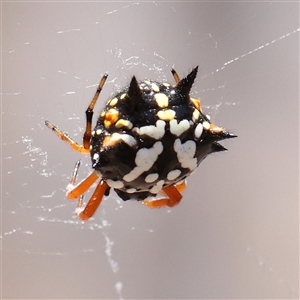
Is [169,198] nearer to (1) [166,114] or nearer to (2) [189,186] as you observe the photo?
(1) [166,114]

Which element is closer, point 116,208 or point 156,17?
point 116,208

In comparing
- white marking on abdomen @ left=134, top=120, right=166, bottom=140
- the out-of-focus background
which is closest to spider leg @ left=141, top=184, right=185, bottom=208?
white marking on abdomen @ left=134, top=120, right=166, bottom=140

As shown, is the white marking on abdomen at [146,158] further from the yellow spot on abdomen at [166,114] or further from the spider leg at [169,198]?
the spider leg at [169,198]

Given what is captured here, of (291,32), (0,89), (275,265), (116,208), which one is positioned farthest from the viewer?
(291,32)

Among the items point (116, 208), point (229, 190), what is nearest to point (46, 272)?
point (116, 208)

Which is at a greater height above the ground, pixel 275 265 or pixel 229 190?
pixel 229 190

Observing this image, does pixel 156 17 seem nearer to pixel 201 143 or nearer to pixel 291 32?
pixel 291 32

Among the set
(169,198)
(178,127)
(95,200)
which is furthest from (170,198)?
(178,127)
